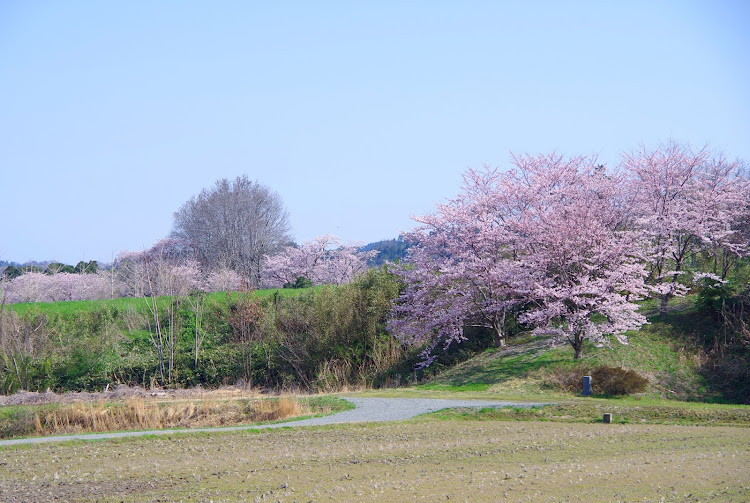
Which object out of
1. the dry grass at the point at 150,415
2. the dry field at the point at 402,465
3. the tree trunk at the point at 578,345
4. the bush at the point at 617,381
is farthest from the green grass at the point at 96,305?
the dry field at the point at 402,465

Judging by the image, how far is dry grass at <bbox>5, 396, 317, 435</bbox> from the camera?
799 inches

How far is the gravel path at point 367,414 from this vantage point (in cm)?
1770

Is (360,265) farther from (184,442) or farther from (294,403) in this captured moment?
(184,442)

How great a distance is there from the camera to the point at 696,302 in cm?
2864

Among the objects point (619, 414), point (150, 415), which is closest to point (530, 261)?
point (619, 414)

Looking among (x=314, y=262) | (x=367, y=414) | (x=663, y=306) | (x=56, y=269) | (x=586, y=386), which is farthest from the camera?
(x=56, y=269)

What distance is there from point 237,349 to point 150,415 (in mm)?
15067

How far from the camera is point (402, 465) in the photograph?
12781mm

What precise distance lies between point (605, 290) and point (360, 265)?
37.5 metres

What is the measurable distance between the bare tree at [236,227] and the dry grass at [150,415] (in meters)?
43.6

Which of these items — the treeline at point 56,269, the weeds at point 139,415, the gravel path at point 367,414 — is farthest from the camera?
the treeline at point 56,269

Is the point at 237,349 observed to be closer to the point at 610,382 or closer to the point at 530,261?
the point at 530,261

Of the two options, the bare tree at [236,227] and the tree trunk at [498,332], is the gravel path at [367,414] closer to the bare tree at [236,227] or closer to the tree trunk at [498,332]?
the tree trunk at [498,332]

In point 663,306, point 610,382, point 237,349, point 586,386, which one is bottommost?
point 586,386
